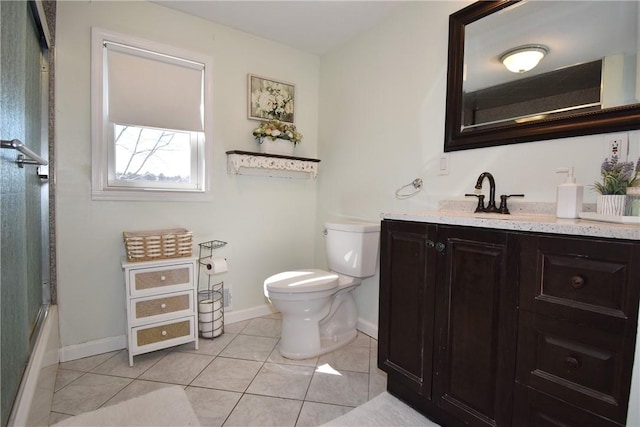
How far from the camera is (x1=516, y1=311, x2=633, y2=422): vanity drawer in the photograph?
84cm

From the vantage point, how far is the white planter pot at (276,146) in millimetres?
2482

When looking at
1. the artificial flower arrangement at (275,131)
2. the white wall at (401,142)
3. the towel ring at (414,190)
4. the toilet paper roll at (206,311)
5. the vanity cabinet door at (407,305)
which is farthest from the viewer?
the artificial flower arrangement at (275,131)

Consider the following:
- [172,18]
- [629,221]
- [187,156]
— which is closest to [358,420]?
[629,221]

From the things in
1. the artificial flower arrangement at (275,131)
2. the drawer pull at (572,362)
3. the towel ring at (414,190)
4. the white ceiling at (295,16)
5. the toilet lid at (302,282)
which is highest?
the white ceiling at (295,16)

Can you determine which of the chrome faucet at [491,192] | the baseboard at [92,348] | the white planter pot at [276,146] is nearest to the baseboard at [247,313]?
the baseboard at [92,348]

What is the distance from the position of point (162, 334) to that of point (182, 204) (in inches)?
34.6

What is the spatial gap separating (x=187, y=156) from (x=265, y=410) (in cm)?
176

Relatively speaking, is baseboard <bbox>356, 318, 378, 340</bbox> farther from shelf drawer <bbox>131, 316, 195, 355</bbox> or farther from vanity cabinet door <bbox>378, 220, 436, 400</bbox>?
shelf drawer <bbox>131, 316, 195, 355</bbox>

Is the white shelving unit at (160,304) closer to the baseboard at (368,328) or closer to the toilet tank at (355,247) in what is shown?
the toilet tank at (355,247)

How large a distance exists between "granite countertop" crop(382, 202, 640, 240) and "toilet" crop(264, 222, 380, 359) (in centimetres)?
56

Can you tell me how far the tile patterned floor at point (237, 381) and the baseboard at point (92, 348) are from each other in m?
0.05

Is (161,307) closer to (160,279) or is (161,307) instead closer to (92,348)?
(160,279)

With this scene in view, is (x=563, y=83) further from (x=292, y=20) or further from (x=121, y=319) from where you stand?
(x=121, y=319)

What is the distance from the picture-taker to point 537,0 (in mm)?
1433
